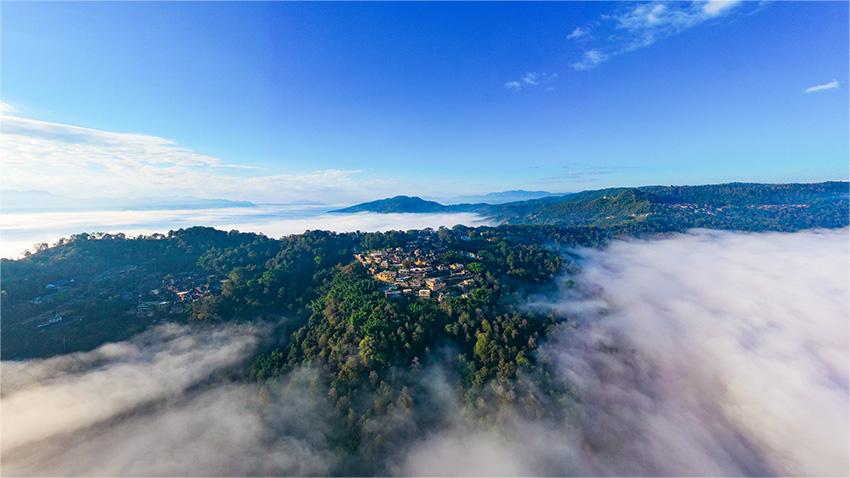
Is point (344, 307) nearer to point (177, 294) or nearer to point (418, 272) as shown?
point (418, 272)

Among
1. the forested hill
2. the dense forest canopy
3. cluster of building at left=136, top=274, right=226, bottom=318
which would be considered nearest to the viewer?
the dense forest canopy

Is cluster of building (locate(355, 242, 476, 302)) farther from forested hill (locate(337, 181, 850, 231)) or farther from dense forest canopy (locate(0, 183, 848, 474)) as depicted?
forested hill (locate(337, 181, 850, 231))

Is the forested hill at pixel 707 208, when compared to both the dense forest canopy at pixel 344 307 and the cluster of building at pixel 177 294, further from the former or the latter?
the cluster of building at pixel 177 294

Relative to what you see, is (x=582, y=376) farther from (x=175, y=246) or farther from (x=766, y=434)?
(x=175, y=246)

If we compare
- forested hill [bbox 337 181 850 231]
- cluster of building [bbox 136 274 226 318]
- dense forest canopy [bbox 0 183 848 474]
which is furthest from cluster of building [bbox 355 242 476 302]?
forested hill [bbox 337 181 850 231]

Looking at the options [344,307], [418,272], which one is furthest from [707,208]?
[344,307]

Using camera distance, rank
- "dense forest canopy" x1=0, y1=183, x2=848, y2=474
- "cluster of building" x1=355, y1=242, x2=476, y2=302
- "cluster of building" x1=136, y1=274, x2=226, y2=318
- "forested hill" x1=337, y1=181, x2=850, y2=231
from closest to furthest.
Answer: "dense forest canopy" x1=0, y1=183, x2=848, y2=474 < "cluster of building" x1=136, y1=274, x2=226, y2=318 < "cluster of building" x1=355, y1=242, x2=476, y2=302 < "forested hill" x1=337, y1=181, x2=850, y2=231
